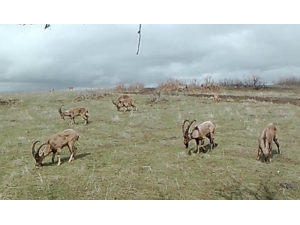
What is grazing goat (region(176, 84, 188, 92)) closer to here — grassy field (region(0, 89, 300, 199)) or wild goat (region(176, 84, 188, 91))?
wild goat (region(176, 84, 188, 91))

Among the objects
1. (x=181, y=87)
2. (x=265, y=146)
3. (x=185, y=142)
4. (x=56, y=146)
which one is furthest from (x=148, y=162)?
(x=181, y=87)

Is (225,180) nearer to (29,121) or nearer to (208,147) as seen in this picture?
(208,147)

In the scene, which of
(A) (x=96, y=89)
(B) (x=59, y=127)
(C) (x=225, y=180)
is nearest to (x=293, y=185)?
(C) (x=225, y=180)

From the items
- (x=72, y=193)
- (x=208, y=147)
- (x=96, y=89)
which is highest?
(x=96, y=89)

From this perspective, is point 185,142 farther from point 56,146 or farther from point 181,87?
point 181,87

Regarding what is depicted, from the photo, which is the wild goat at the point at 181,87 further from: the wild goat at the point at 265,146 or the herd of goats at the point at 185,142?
the wild goat at the point at 265,146

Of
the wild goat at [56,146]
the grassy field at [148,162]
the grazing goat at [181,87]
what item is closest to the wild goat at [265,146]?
the grassy field at [148,162]

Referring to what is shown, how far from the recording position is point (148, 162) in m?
10.4

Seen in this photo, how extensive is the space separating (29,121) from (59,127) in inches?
104

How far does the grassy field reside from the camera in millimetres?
8289

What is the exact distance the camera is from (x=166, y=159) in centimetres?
1067

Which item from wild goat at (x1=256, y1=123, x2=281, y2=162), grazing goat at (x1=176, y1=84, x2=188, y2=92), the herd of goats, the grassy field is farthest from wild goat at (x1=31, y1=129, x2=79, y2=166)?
grazing goat at (x1=176, y1=84, x2=188, y2=92)

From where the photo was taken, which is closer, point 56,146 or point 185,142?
point 56,146

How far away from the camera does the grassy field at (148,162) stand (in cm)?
829
